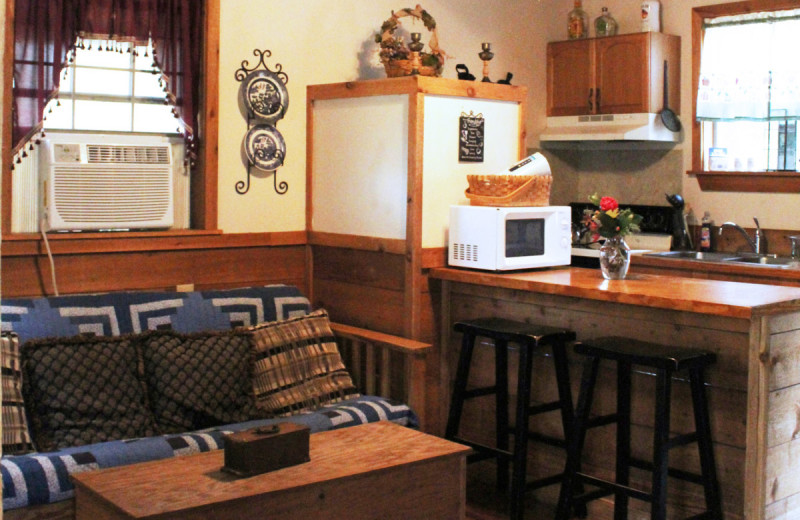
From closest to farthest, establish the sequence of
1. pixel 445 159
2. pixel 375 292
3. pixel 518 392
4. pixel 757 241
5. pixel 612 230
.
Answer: pixel 518 392 → pixel 612 230 → pixel 445 159 → pixel 375 292 → pixel 757 241

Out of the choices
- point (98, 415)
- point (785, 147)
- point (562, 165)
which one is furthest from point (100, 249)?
point (785, 147)

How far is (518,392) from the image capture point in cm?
324

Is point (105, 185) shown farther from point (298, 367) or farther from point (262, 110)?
point (298, 367)

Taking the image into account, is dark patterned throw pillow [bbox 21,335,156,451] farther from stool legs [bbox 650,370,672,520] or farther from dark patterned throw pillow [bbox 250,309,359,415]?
stool legs [bbox 650,370,672,520]

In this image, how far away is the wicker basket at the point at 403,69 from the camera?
3.94 meters

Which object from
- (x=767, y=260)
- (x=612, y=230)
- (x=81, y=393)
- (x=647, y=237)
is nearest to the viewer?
(x=81, y=393)

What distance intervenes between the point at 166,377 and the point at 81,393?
0.31 m

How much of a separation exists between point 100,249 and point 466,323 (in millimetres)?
1521

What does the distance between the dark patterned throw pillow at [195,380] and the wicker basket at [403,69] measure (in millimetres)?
1443

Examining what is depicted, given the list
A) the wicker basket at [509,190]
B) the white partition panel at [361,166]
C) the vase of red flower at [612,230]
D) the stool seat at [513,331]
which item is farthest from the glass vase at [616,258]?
the white partition panel at [361,166]

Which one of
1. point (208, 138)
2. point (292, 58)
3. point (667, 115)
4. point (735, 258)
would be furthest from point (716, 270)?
point (208, 138)

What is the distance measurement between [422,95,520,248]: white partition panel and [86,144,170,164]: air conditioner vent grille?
1.13 meters

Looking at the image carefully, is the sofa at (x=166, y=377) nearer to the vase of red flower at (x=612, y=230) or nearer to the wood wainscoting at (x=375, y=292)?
the wood wainscoting at (x=375, y=292)

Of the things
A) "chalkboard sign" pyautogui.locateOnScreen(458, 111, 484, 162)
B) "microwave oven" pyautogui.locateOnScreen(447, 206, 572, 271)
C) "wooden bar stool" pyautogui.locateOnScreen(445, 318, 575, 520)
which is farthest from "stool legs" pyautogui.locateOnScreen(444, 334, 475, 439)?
"chalkboard sign" pyautogui.locateOnScreen(458, 111, 484, 162)
